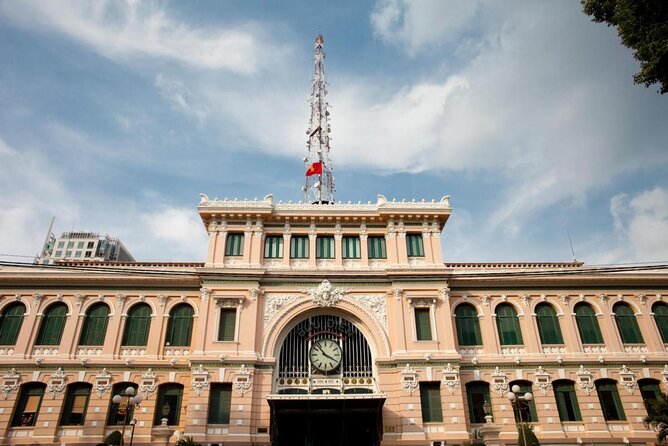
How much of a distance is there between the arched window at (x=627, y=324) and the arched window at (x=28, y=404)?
37.7 metres

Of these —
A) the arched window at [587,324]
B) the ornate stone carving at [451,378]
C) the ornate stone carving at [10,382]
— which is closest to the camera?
the ornate stone carving at [451,378]

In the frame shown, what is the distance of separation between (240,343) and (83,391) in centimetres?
1025

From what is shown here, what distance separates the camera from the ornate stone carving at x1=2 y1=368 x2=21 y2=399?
2778 centimetres

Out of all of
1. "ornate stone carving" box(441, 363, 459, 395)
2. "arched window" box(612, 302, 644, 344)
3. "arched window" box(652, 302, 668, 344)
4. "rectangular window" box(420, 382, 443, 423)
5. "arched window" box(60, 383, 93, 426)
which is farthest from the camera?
"arched window" box(652, 302, 668, 344)

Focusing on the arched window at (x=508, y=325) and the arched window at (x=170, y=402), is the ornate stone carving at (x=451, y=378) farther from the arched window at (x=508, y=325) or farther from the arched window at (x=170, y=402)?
the arched window at (x=170, y=402)

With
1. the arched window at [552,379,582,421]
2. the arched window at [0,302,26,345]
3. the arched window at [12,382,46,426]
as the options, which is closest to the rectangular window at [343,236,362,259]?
the arched window at [552,379,582,421]

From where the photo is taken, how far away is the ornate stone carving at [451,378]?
1076 inches

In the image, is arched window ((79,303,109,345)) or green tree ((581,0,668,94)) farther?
arched window ((79,303,109,345))

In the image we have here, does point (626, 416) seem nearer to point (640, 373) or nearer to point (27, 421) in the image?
point (640, 373)

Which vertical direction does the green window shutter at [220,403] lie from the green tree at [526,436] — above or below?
above

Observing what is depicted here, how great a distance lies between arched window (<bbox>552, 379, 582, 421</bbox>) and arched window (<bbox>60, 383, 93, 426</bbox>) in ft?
95.9

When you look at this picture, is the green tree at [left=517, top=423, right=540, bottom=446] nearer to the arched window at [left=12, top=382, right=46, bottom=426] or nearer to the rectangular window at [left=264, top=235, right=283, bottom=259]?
the rectangular window at [left=264, top=235, right=283, bottom=259]

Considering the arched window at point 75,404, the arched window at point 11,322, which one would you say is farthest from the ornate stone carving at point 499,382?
the arched window at point 11,322

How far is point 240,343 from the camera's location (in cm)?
2811
